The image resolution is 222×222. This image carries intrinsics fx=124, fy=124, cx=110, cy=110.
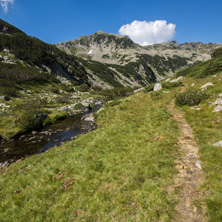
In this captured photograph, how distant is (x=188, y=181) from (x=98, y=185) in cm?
528

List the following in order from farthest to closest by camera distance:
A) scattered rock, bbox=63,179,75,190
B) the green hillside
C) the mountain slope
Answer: the mountain slope, scattered rock, bbox=63,179,75,190, the green hillside

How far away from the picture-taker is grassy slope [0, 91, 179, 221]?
6.12 metres

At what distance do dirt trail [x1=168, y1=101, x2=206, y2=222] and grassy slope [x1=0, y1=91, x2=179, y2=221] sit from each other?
1.38 feet

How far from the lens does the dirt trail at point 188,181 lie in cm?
539

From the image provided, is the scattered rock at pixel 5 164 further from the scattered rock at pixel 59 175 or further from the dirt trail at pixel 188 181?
the dirt trail at pixel 188 181

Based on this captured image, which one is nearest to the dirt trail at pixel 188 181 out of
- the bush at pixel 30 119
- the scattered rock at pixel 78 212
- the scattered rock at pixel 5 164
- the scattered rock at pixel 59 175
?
the scattered rock at pixel 78 212

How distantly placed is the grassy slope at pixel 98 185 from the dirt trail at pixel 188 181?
0.42 m

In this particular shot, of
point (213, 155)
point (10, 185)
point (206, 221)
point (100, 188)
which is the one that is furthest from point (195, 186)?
point (10, 185)

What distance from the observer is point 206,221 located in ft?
16.4

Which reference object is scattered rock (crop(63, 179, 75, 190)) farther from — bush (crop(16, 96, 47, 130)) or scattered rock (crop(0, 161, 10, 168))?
bush (crop(16, 96, 47, 130))

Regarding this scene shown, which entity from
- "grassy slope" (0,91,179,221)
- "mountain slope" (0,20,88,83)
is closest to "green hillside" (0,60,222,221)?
Result: "grassy slope" (0,91,179,221)

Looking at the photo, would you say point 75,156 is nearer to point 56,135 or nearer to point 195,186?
point 195,186

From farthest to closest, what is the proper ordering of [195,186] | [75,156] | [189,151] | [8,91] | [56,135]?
[8,91]
[56,135]
[75,156]
[189,151]
[195,186]

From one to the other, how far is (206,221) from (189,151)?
520 centimetres
